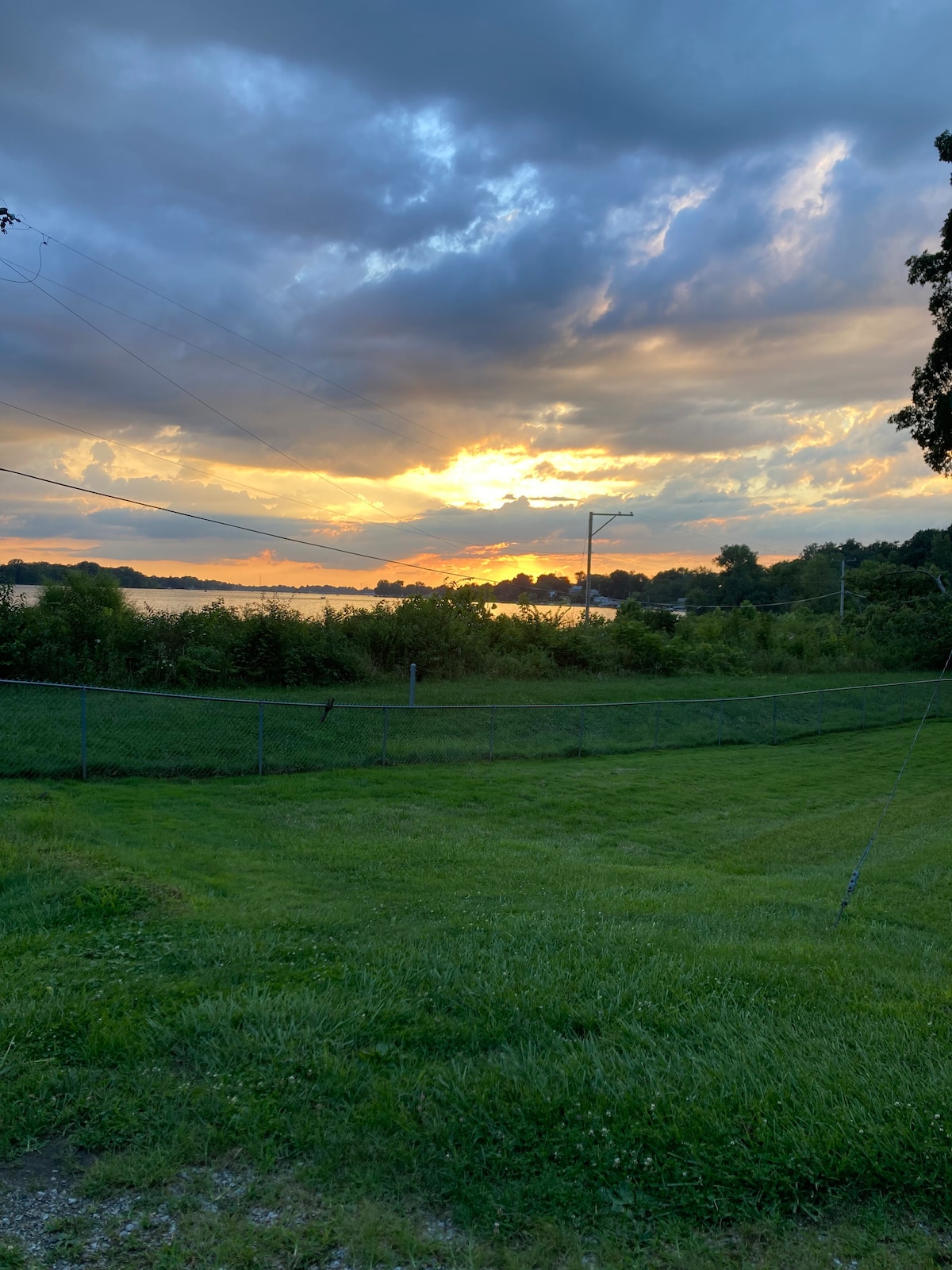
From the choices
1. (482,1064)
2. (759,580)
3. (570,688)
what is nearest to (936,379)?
(570,688)

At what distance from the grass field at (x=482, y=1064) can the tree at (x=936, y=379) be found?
20621 mm

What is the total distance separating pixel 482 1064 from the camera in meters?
3.80

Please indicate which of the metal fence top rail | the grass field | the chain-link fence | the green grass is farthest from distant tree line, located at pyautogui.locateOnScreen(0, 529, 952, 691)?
the grass field

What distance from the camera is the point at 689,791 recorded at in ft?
53.1

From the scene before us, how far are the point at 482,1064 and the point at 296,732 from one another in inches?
615

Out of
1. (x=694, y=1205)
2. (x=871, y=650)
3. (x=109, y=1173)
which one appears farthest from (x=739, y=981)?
(x=871, y=650)

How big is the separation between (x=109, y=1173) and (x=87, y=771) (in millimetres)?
12427

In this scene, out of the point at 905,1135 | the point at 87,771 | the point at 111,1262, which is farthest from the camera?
the point at 87,771

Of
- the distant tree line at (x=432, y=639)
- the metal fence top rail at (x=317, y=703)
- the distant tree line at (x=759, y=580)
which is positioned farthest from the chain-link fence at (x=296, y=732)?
the distant tree line at (x=759, y=580)

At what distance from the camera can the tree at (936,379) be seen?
Answer: 23609 millimetres

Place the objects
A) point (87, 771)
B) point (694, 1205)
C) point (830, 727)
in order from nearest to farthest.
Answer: point (694, 1205), point (87, 771), point (830, 727)

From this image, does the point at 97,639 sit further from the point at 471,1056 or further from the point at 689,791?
the point at 471,1056

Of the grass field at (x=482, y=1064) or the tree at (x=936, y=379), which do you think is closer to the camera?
the grass field at (x=482, y=1064)

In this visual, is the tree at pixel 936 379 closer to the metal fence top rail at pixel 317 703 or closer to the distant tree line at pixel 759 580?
the metal fence top rail at pixel 317 703
